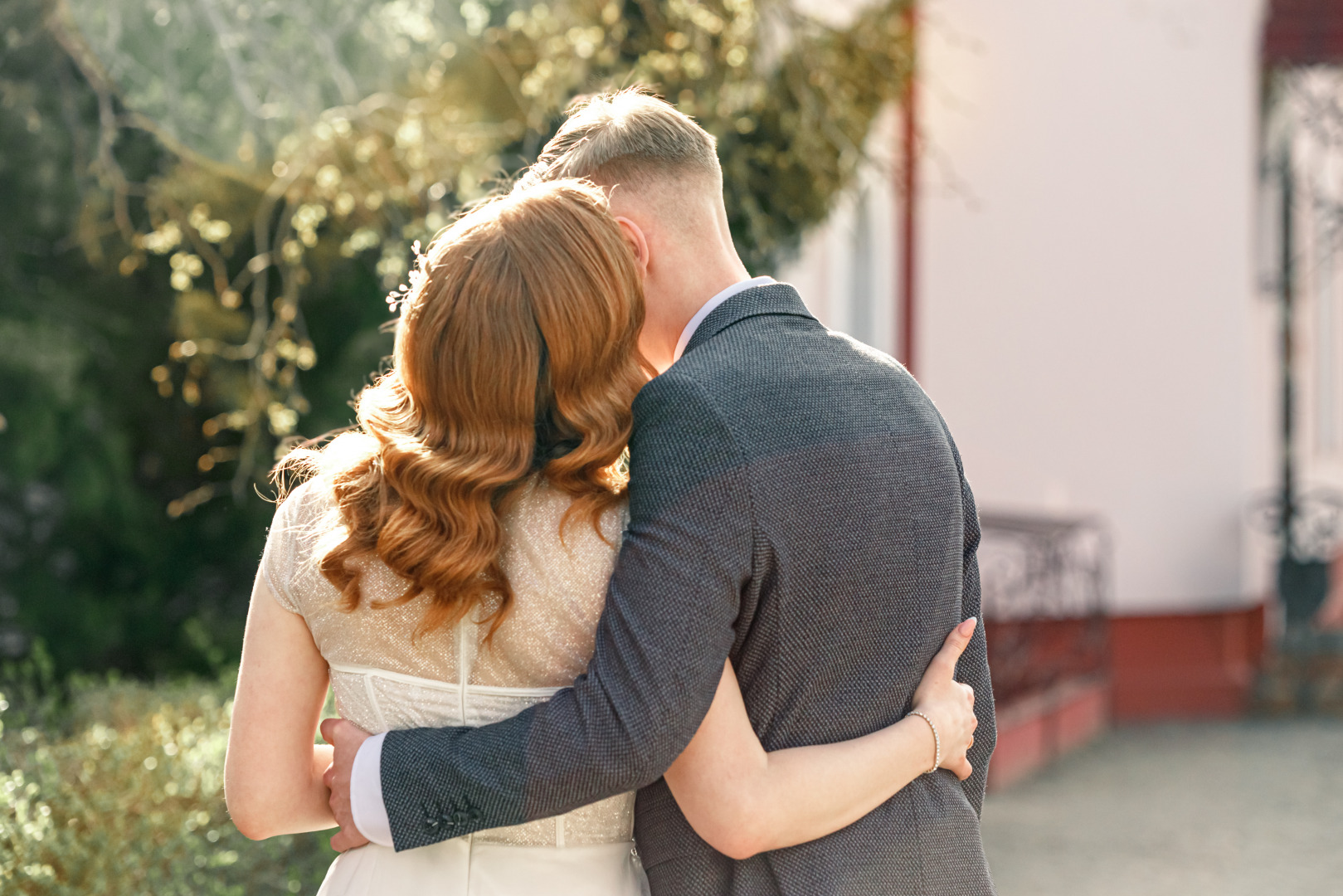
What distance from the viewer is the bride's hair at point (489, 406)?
1582 millimetres

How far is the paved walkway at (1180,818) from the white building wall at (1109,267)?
118 cm

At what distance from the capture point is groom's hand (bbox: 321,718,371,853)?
1.69 meters

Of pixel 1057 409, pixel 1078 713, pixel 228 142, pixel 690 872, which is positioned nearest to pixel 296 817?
pixel 690 872

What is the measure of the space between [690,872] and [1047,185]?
729cm

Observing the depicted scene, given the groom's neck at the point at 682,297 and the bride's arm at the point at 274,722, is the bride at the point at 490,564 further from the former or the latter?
the groom's neck at the point at 682,297

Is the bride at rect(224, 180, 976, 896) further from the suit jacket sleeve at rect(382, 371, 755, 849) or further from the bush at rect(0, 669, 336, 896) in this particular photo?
the bush at rect(0, 669, 336, 896)

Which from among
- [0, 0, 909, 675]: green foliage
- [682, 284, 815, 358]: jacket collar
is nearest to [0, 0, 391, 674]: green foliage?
[0, 0, 909, 675]: green foliage

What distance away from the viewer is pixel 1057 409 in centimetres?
824

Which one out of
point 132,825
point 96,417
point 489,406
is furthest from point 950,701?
point 96,417

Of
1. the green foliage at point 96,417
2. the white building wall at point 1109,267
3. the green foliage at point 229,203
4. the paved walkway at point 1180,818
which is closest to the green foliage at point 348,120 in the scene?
the green foliage at point 229,203

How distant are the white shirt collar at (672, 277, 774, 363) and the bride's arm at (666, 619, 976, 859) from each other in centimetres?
52

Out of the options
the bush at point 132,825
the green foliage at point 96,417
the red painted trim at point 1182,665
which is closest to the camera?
the bush at point 132,825

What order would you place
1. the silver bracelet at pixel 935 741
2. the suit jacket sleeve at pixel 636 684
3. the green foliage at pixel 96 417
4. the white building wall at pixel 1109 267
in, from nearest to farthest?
the suit jacket sleeve at pixel 636 684
the silver bracelet at pixel 935 741
the green foliage at pixel 96 417
the white building wall at pixel 1109 267

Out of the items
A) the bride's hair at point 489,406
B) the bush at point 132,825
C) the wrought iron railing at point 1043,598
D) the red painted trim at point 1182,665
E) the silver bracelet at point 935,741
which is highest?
the bride's hair at point 489,406
